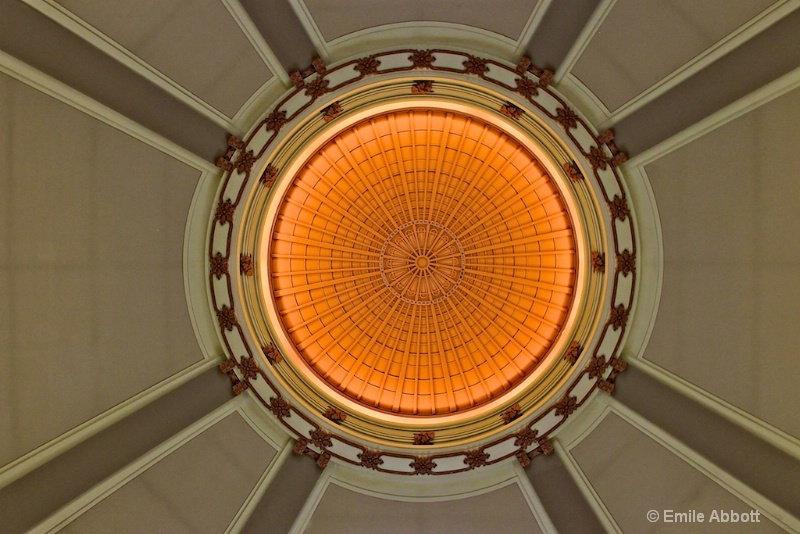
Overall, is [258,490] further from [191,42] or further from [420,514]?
[191,42]

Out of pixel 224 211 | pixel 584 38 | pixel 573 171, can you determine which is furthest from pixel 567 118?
pixel 224 211

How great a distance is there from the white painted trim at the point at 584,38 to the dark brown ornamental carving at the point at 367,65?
270cm

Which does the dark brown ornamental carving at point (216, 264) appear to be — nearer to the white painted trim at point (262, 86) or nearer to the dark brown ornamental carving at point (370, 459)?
the white painted trim at point (262, 86)

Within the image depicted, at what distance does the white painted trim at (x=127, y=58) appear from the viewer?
20.0 feet

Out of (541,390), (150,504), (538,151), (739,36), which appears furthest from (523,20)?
(150,504)

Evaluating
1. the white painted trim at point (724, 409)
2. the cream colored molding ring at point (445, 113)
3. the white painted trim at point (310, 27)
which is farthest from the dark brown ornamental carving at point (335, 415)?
the white painted trim at point (310, 27)

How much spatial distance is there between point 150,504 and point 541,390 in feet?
20.4

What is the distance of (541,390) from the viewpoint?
9203mm

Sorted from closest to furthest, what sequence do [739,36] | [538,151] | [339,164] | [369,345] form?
1. [739,36]
2. [538,151]
3. [339,164]
4. [369,345]

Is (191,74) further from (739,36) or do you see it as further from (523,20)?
(739,36)

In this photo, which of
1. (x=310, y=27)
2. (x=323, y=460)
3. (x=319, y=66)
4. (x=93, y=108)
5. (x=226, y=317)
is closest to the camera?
(x=93, y=108)

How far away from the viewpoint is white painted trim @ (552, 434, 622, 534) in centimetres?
805

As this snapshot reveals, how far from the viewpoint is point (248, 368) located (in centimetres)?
884

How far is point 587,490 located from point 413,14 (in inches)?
300
